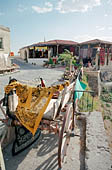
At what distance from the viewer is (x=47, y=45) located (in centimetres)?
2330

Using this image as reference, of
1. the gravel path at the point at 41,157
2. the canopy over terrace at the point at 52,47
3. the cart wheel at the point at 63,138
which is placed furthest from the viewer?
the canopy over terrace at the point at 52,47

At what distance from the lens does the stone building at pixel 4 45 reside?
53.4ft

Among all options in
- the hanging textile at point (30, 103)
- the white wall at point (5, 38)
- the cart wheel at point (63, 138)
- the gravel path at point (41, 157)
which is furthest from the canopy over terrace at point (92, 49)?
the hanging textile at point (30, 103)

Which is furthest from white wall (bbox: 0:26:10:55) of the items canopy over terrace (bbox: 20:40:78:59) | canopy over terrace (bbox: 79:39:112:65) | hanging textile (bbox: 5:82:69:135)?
hanging textile (bbox: 5:82:69:135)

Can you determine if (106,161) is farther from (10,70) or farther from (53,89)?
(10,70)

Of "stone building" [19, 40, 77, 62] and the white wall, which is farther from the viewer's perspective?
"stone building" [19, 40, 77, 62]

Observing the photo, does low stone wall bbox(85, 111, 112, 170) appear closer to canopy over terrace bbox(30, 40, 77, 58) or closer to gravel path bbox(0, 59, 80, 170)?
gravel path bbox(0, 59, 80, 170)

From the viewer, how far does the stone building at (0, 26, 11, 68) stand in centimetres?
1628

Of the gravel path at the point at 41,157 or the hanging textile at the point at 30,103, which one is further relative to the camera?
the gravel path at the point at 41,157

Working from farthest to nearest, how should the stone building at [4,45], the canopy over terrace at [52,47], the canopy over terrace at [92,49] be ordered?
the canopy over terrace at [52,47] → the canopy over terrace at [92,49] → the stone building at [4,45]

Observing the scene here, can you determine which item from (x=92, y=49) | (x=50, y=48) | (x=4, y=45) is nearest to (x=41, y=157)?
(x=4, y=45)

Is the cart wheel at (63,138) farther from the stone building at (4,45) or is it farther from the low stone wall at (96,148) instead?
the stone building at (4,45)

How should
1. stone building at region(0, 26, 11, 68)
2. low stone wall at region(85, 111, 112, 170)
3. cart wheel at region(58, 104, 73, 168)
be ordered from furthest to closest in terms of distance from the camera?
stone building at region(0, 26, 11, 68) → low stone wall at region(85, 111, 112, 170) → cart wheel at region(58, 104, 73, 168)

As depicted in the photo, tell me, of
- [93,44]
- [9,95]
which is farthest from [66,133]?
[93,44]
